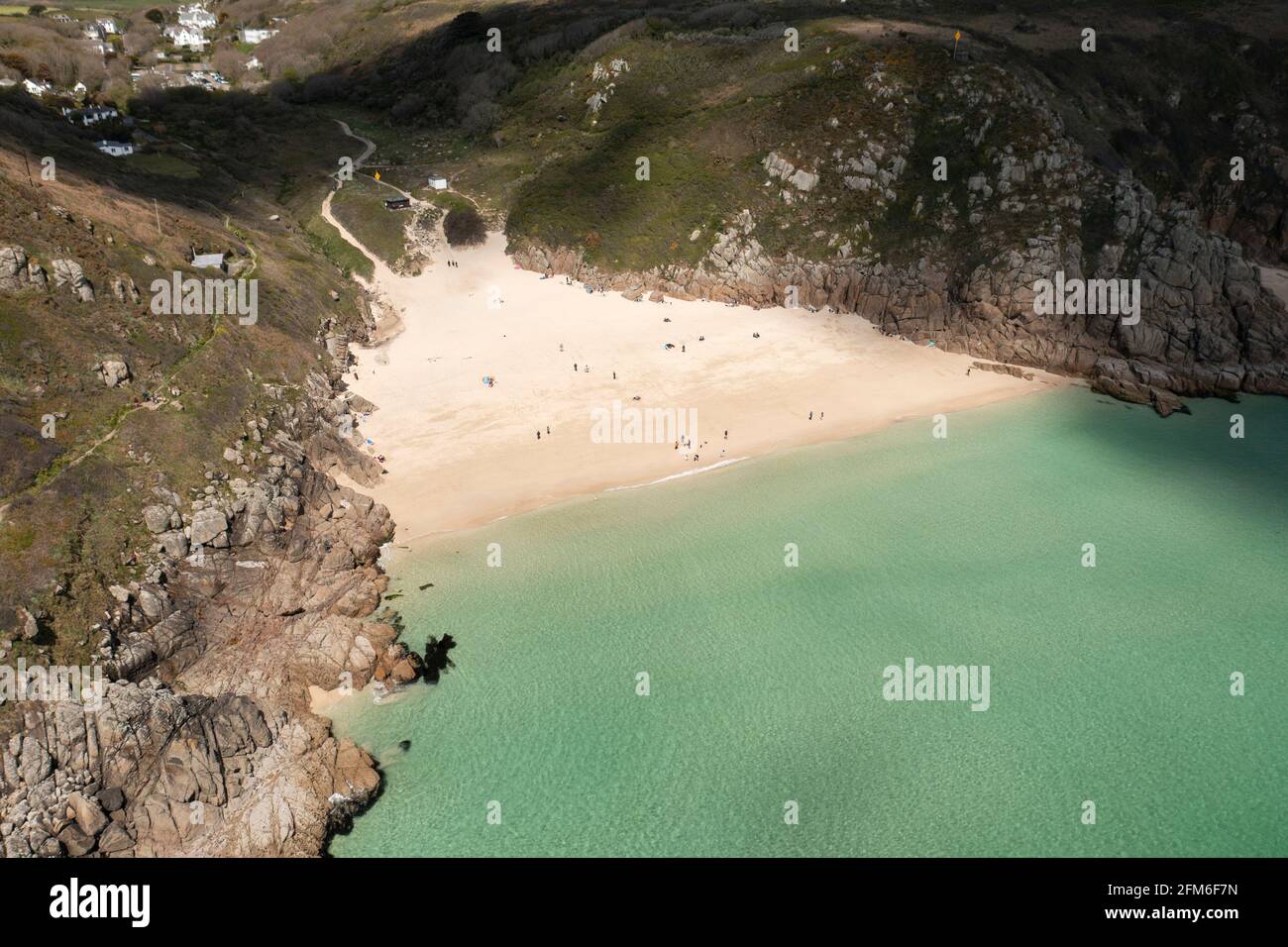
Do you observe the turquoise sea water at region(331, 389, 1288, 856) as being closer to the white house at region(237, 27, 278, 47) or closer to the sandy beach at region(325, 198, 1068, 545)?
the sandy beach at region(325, 198, 1068, 545)

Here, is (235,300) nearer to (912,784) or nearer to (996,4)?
A: (912,784)

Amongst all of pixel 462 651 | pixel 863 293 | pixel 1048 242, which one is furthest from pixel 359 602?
pixel 1048 242

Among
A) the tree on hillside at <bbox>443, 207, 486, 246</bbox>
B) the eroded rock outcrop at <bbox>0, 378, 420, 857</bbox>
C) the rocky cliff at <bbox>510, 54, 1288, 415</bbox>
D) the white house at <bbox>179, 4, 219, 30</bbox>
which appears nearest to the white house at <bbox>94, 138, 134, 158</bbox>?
the tree on hillside at <bbox>443, 207, 486, 246</bbox>

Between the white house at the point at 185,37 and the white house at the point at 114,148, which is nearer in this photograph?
the white house at the point at 114,148

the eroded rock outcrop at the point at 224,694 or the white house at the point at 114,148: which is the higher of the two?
the white house at the point at 114,148

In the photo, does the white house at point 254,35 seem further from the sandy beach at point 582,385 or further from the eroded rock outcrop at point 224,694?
the eroded rock outcrop at point 224,694

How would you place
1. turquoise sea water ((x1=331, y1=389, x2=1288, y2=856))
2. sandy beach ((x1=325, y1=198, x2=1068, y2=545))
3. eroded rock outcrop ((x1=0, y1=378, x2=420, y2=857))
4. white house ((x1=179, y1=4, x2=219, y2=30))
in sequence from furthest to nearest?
1. white house ((x1=179, y1=4, x2=219, y2=30))
2. sandy beach ((x1=325, y1=198, x2=1068, y2=545))
3. turquoise sea water ((x1=331, y1=389, x2=1288, y2=856))
4. eroded rock outcrop ((x1=0, y1=378, x2=420, y2=857))

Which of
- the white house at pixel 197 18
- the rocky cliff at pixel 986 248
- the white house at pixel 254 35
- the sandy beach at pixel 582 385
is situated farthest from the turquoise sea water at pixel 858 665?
the white house at pixel 197 18
